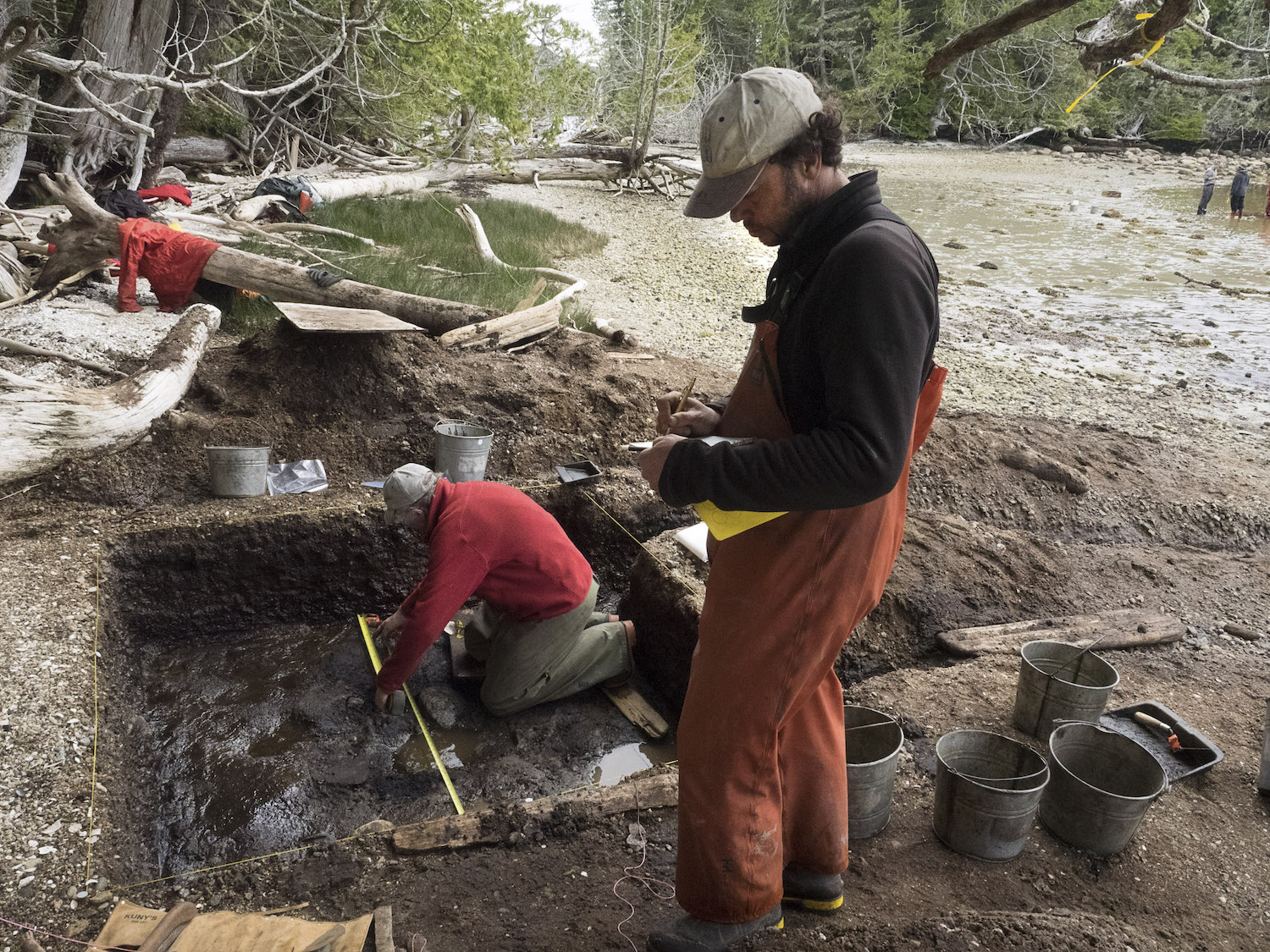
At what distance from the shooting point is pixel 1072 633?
4.34 metres

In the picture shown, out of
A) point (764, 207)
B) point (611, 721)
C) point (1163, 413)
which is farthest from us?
point (1163, 413)

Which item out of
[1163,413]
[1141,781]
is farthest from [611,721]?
Answer: [1163,413]

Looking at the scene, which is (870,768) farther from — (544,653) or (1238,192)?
(1238,192)

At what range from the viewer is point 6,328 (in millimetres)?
6285

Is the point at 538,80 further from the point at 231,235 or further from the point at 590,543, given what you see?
the point at 590,543

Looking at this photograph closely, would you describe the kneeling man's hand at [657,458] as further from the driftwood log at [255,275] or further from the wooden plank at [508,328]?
the driftwood log at [255,275]

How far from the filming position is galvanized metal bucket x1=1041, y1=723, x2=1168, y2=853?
2721mm

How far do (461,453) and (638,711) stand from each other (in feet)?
6.48

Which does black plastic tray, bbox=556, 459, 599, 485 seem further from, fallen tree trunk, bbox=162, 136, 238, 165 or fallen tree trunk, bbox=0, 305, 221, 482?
fallen tree trunk, bbox=162, 136, 238, 165

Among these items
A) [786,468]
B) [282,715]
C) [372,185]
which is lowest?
[282,715]

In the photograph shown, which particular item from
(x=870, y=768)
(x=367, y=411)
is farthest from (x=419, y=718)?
(x=367, y=411)

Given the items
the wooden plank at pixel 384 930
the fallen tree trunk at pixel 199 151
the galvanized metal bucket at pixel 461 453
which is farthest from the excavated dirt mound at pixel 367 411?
the fallen tree trunk at pixel 199 151

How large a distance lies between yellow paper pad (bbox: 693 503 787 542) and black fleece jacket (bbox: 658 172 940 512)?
8cm

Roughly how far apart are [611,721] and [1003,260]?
14722 mm
